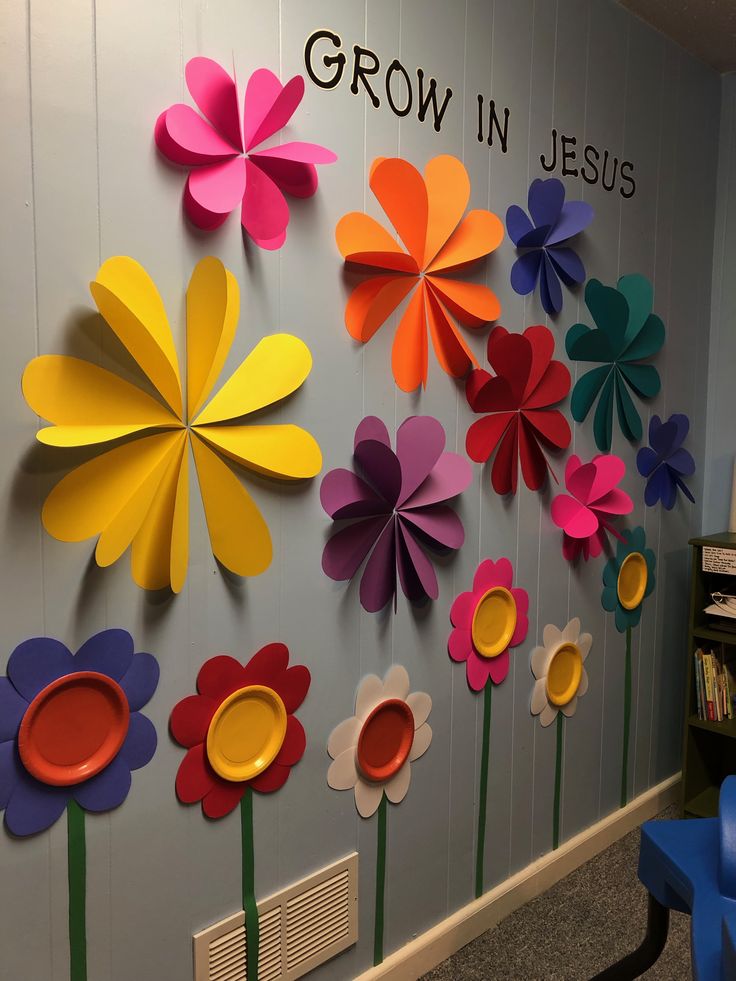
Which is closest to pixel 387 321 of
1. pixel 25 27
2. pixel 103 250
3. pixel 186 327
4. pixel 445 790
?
pixel 186 327

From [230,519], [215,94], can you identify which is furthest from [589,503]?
[215,94]

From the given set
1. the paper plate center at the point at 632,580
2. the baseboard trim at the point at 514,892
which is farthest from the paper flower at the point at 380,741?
the paper plate center at the point at 632,580

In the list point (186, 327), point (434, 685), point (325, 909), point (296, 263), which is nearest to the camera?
point (186, 327)

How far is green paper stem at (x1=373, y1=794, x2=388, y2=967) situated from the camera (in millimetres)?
1916

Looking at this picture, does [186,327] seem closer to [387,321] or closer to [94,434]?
[94,434]

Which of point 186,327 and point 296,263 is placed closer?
point 186,327

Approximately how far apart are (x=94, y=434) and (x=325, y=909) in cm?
114

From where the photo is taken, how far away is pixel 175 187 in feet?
4.73

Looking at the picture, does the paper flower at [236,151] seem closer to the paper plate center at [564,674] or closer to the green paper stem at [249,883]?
the green paper stem at [249,883]

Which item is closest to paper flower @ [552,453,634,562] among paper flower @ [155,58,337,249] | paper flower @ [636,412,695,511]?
paper flower @ [636,412,695,511]

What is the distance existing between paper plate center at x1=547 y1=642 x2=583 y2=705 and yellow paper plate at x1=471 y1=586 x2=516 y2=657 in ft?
0.80

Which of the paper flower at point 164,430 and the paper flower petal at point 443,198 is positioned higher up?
the paper flower petal at point 443,198

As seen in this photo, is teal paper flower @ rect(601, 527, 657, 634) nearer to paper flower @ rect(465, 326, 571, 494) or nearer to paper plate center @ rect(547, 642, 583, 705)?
paper plate center @ rect(547, 642, 583, 705)

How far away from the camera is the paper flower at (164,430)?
1.33 metres
